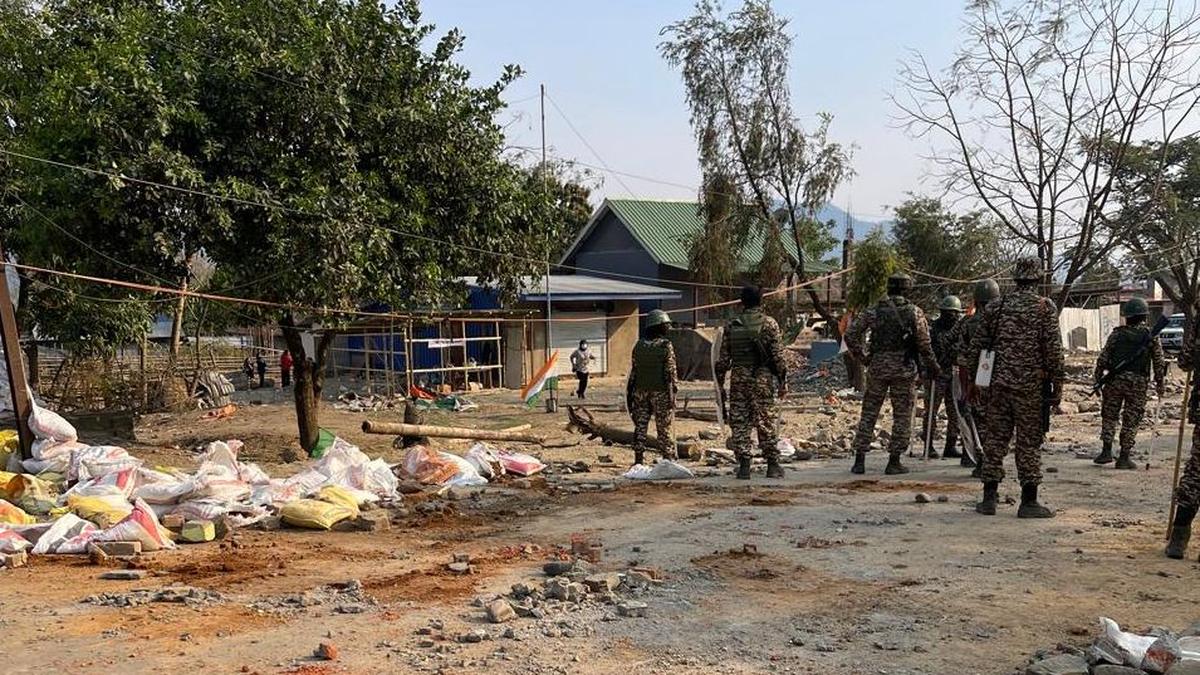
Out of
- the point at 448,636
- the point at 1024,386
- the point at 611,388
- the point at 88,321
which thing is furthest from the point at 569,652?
the point at 611,388

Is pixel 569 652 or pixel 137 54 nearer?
pixel 569 652

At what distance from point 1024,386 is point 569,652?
14.8 ft

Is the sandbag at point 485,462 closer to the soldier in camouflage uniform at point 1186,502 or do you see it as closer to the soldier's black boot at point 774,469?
the soldier's black boot at point 774,469

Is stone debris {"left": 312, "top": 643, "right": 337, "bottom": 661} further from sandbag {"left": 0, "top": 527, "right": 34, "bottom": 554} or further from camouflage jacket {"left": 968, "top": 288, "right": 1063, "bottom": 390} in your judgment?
camouflage jacket {"left": 968, "top": 288, "right": 1063, "bottom": 390}

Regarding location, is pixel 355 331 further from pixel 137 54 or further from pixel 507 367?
pixel 137 54

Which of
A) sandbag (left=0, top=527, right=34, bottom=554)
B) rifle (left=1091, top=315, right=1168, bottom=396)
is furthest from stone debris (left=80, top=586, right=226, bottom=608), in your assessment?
rifle (left=1091, top=315, right=1168, bottom=396)

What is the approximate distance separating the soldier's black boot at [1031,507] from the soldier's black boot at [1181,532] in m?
1.25

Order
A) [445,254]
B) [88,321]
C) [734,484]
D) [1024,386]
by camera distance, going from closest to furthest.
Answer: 1. [1024,386]
2. [734,484]
3. [445,254]
4. [88,321]

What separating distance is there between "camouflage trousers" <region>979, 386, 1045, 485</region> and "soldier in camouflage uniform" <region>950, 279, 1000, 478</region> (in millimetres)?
756

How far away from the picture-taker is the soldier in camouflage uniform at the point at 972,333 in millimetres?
9031

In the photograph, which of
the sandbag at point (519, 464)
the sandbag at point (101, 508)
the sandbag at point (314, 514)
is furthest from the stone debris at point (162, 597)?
the sandbag at point (519, 464)

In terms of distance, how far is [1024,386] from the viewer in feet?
24.1

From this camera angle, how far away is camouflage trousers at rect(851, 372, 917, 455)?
9.81m

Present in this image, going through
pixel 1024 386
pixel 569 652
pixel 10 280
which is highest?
pixel 10 280
